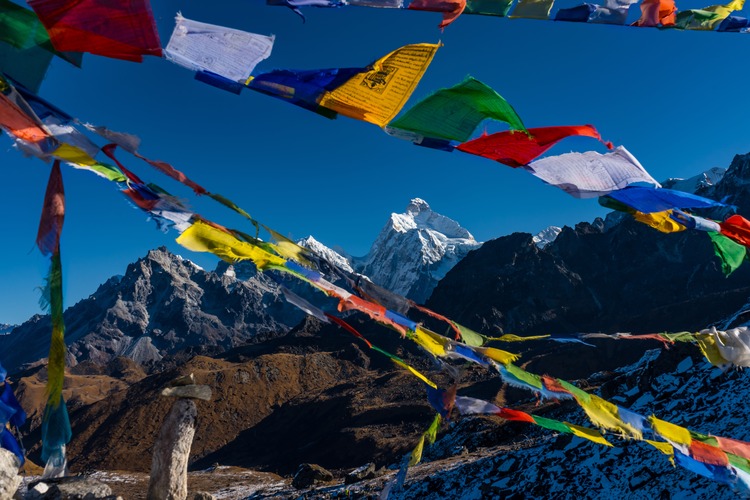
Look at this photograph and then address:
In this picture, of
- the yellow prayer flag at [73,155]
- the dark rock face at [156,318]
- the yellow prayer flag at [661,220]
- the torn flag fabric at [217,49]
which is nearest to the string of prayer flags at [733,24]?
the yellow prayer flag at [661,220]

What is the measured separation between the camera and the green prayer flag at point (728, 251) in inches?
255

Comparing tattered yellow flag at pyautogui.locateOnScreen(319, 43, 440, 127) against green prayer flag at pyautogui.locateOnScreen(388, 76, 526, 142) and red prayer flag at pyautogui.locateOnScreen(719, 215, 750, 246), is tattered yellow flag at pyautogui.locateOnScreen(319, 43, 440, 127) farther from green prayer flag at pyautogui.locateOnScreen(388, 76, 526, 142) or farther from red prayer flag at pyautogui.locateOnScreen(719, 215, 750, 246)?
red prayer flag at pyautogui.locateOnScreen(719, 215, 750, 246)

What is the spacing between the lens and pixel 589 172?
4.94 meters

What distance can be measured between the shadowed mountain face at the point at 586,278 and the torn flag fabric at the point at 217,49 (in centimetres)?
6288

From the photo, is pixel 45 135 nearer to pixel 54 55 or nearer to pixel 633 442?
pixel 54 55

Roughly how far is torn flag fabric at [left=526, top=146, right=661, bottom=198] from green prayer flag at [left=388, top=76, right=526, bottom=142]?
1.91 feet

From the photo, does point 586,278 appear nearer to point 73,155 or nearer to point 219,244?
point 219,244

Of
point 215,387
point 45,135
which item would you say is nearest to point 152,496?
point 45,135

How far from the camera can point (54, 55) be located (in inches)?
162

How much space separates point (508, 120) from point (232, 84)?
7.97 ft

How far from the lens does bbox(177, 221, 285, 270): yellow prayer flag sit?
4.67 meters

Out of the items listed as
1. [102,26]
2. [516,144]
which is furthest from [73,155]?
[516,144]

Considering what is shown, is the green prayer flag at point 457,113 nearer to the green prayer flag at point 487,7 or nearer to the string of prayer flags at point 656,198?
the green prayer flag at point 487,7

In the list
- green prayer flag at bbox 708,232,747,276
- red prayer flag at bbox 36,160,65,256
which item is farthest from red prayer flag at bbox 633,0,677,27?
red prayer flag at bbox 36,160,65,256
